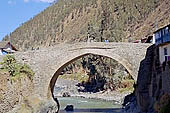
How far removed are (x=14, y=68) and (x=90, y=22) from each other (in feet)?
121

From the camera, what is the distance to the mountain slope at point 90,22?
197 ft

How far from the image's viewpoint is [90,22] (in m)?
61.2

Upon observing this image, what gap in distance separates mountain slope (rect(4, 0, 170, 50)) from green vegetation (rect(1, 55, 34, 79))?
2341cm

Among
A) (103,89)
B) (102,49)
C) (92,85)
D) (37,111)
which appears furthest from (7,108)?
(92,85)

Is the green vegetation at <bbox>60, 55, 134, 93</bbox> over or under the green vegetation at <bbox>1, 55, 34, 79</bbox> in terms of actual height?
under

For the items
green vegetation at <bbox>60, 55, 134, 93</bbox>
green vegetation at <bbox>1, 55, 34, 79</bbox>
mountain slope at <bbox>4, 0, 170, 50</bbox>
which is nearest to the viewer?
green vegetation at <bbox>1, 55, 34, 79</bbox>

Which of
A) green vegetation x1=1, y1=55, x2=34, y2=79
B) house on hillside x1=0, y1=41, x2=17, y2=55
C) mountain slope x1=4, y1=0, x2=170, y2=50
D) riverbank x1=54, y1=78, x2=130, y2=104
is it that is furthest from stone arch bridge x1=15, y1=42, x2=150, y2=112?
mountain slope x1=4, y1=0, x2=170, y2=50

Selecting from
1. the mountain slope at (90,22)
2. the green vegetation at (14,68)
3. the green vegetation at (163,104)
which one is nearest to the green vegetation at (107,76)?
the mountain slope at (90,22)

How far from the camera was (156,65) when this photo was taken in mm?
23641

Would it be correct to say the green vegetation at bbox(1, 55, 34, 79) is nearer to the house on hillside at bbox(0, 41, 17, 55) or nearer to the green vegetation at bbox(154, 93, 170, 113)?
the house on hillside at bbox(0, 41, 17, 55)

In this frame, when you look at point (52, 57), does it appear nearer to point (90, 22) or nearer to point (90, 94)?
point (90, 94)

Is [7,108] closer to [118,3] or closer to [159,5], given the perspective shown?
[159,5]

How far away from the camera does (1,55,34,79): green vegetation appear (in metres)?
25.1

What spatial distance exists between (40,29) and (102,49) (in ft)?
362
